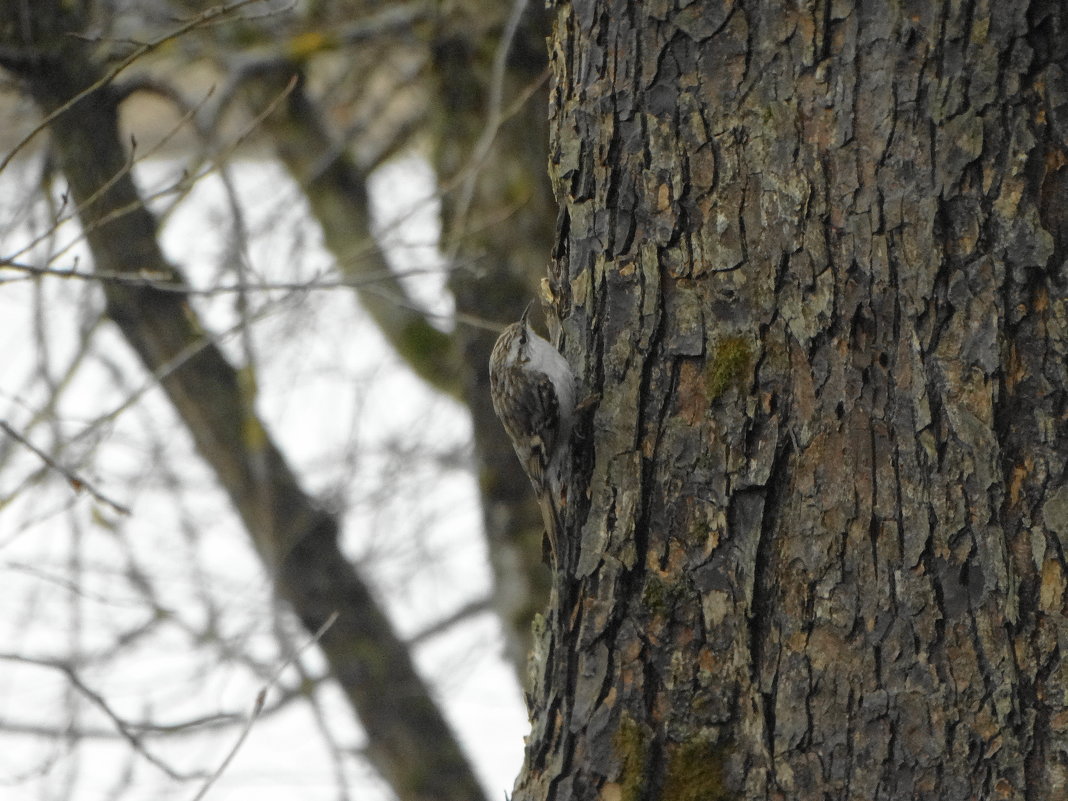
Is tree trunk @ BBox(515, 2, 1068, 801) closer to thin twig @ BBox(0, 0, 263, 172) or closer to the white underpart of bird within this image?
the white underpart of bird

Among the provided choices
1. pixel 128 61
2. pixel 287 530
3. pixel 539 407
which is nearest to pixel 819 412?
pixel 539 407

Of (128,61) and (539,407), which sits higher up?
(128,61)

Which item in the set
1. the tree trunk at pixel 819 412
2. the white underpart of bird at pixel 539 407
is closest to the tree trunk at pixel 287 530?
the white underpart of bird at pixel 539 407

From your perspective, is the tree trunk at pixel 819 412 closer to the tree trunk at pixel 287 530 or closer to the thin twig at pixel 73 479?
the thin twig at pixel 73 479

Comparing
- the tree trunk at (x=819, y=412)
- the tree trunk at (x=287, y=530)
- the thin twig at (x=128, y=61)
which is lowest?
the tree trunk at (x=819, y=412)

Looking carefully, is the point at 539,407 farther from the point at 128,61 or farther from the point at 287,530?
the point at 287,530

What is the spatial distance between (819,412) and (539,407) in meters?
0.84

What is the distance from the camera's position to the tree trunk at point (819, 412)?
177cm

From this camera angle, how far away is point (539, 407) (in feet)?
8.44

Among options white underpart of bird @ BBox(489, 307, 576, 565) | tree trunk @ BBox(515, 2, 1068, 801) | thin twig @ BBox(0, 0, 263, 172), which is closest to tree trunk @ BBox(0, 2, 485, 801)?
white underpart of bird @ BBox(489, 307, 576, 565)

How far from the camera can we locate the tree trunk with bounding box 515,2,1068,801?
177 cm

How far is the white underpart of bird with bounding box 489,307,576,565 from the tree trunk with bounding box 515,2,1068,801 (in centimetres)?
22

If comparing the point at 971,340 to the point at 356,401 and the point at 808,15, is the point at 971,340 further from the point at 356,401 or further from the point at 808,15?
the point at 356,401

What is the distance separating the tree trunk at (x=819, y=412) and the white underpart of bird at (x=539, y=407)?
0.71 ft
